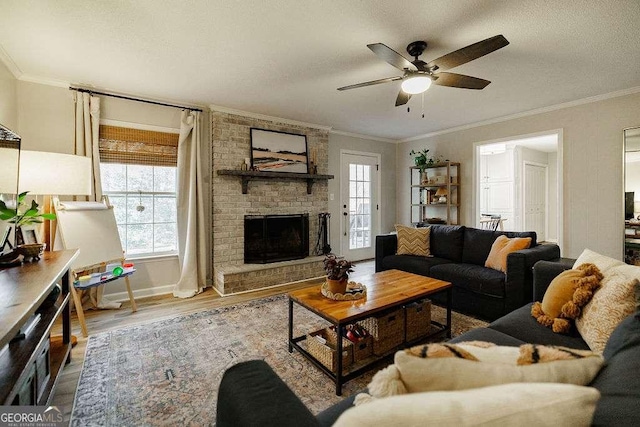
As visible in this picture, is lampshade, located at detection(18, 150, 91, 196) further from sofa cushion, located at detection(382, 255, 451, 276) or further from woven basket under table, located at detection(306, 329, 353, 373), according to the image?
sofa cushion, located at detection(382, 255, 451, 276)

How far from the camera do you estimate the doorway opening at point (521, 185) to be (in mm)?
6516

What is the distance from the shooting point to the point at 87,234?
2770 mm

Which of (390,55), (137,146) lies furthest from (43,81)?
(390,55)

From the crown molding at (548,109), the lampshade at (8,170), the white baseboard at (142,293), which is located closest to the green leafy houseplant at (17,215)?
the lampshade at (8,170)

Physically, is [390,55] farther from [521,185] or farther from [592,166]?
[521,185]

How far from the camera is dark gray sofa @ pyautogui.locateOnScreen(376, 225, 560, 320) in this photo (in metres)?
2.58

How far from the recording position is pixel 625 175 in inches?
133

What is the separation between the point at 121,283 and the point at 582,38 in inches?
202

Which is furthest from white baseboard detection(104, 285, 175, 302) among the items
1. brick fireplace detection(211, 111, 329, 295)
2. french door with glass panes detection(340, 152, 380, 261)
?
french door with glass panes detection(340, 152, 380, 261)

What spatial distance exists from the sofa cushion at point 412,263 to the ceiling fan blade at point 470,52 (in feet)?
6.68

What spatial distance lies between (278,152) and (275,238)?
1.33 meters

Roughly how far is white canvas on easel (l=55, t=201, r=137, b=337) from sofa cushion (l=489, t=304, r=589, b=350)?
327cm

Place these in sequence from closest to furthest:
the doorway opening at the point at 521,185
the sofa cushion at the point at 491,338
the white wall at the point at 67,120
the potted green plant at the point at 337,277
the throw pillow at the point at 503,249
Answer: the sofa cushion at the point at 491,338 → the potted green plant at the point at 337,277 → the throw pillow at the point at 503,249 → the white wall at the point at 67,120 → the doorway opening at the point at 521,185

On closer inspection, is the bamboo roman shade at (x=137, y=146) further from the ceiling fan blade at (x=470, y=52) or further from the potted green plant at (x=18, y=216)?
the ceiling fan blade at (x=470, y=52)
